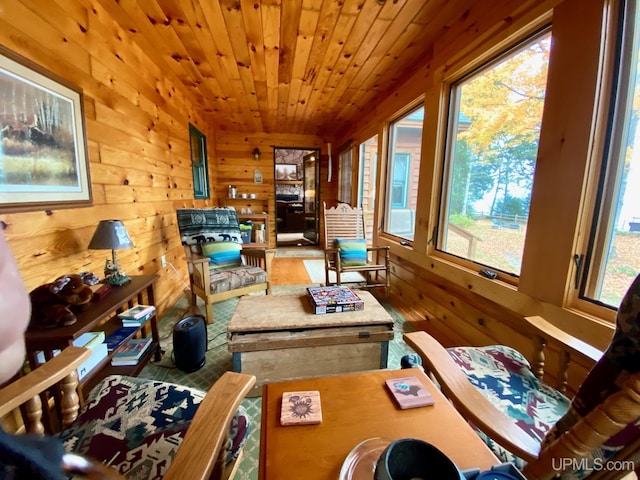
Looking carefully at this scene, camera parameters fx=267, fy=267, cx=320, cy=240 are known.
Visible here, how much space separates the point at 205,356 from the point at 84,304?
81 cm

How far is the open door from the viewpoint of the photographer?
5.41 metres

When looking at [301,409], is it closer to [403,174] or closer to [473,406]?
[473,406]

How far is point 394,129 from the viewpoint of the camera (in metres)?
2.97

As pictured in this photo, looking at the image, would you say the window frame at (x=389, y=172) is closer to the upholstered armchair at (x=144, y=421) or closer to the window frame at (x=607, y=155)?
the window frame at (x=607, y=155)

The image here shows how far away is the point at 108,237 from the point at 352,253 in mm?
2031

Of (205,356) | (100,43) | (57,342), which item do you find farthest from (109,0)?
(205,356)

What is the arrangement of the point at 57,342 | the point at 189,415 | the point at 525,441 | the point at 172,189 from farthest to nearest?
the point at 172,189 → the point at 57,342 → the point at 189,415 → the point at 525,441

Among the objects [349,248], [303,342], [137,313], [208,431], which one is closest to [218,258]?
[137,313]

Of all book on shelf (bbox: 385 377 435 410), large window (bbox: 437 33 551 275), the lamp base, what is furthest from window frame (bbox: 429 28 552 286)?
the lamp base

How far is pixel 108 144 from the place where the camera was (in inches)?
68.6

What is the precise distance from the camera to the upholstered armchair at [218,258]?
2234mm

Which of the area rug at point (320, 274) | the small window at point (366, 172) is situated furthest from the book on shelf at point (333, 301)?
the small window at point (366, 172)

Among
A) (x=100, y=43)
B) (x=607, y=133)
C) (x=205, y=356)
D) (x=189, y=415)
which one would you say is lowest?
(x=205, y=356)

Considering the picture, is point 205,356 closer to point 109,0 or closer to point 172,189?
point 172,189
